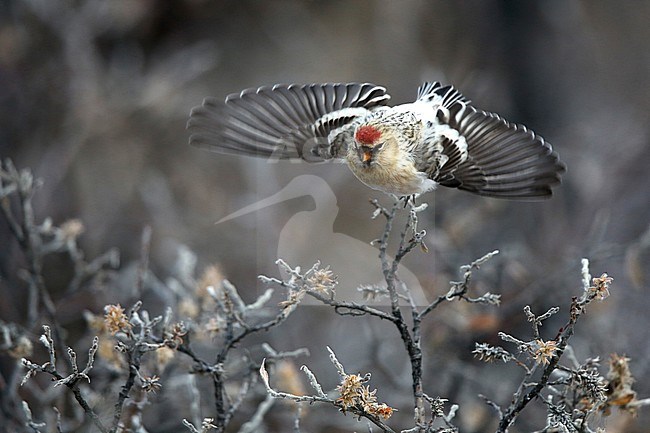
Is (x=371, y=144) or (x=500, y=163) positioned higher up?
(x=500, y=163)

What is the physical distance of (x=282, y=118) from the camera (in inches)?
77.4

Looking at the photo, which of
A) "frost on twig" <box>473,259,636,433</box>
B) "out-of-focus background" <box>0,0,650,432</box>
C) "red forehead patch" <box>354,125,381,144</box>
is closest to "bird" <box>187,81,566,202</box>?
"red forehead patch" <box>354,125,381,144</box>

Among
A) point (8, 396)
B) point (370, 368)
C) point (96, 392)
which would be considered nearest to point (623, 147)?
point (370, 368)

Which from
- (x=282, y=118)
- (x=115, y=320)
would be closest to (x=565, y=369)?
(x=115, y=320)

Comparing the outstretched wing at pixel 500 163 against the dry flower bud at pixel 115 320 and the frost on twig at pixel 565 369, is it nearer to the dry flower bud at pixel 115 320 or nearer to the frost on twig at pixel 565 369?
the frost on twig at pixel 565 369

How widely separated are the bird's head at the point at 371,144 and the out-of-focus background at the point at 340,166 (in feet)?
3.14

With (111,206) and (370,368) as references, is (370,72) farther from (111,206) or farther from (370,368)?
(370,368)

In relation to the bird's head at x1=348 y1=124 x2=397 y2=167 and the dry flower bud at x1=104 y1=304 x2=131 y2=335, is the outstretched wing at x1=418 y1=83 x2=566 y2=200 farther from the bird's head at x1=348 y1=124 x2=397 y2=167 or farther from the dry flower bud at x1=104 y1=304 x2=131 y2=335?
the dry flower bud at x1=104 y1=304 x2=131 y2=335

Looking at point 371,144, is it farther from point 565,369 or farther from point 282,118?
point 565,369

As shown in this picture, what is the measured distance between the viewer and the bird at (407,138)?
165 cm

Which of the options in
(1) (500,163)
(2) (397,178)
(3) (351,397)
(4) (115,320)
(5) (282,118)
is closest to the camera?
(3) (351,397)

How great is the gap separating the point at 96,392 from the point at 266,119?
919 millimetres

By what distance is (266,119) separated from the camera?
198 centimetres

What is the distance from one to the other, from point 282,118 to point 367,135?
37 cm
